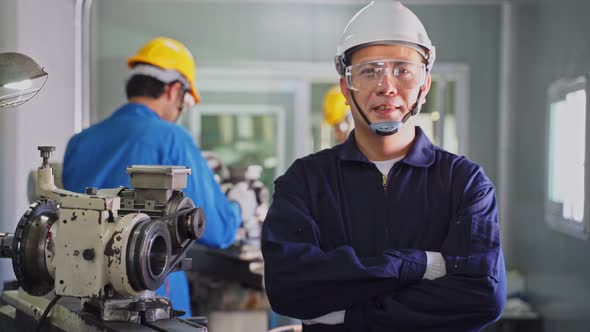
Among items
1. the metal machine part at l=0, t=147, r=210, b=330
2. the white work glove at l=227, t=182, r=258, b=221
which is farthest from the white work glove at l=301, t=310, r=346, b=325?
the white work glove at l=227, t=182, r=258, b=221

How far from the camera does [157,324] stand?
155 centimetres

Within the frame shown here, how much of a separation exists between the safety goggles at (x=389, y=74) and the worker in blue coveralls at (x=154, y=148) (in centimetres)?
98

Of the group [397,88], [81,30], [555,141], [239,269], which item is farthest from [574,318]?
[81,30]

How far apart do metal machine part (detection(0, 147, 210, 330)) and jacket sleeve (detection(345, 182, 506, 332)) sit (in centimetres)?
48

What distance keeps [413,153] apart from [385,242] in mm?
246

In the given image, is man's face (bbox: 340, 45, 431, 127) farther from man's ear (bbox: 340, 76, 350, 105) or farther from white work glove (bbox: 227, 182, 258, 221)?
white work glove (bbox: 227, 182, 258, 221)

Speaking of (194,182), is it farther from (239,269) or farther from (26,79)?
(239,269)

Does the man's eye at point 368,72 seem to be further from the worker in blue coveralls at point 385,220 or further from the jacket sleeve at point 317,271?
the jacket sleeve at point 317,271

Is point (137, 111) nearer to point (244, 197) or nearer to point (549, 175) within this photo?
point (244, 197)

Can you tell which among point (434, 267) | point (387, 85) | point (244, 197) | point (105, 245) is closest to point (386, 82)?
point (387, 85)

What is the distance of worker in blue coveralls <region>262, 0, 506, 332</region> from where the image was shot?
5.83 feet

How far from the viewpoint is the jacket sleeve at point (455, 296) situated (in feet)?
5.79

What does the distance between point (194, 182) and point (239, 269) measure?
147cm

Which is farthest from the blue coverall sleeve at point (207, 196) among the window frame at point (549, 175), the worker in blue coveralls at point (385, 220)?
the window frame at point (549, 175)
